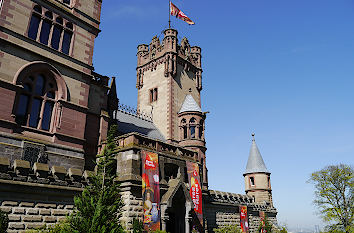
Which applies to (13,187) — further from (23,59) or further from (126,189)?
(23,59)

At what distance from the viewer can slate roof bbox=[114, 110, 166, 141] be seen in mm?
28109

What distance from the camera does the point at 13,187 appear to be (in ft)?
44.4

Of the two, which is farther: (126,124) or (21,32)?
(126,124)

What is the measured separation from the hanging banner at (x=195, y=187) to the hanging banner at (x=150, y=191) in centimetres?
390

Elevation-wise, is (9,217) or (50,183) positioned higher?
(50,183)

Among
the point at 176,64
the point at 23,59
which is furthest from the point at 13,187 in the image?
the point at 176,64

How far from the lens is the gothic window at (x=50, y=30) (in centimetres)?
1933

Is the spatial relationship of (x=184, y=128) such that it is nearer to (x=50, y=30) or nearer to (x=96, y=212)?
→ (x=50, y=30)

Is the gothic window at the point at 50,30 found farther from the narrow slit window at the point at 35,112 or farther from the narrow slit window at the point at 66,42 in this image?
the narrow slit window at the point at 35,112

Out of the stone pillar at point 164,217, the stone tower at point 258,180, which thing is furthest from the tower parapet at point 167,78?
the stone pillar at point 164,217

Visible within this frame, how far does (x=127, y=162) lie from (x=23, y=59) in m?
9.73

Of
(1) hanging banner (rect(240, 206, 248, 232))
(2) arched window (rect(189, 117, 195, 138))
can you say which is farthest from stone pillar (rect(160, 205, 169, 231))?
(1) hanging banner (rect(240, 206, 248, 232))

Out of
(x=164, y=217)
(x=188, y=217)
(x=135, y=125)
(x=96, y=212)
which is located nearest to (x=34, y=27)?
(x=96, y=212)

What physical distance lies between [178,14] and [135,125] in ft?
61.3
